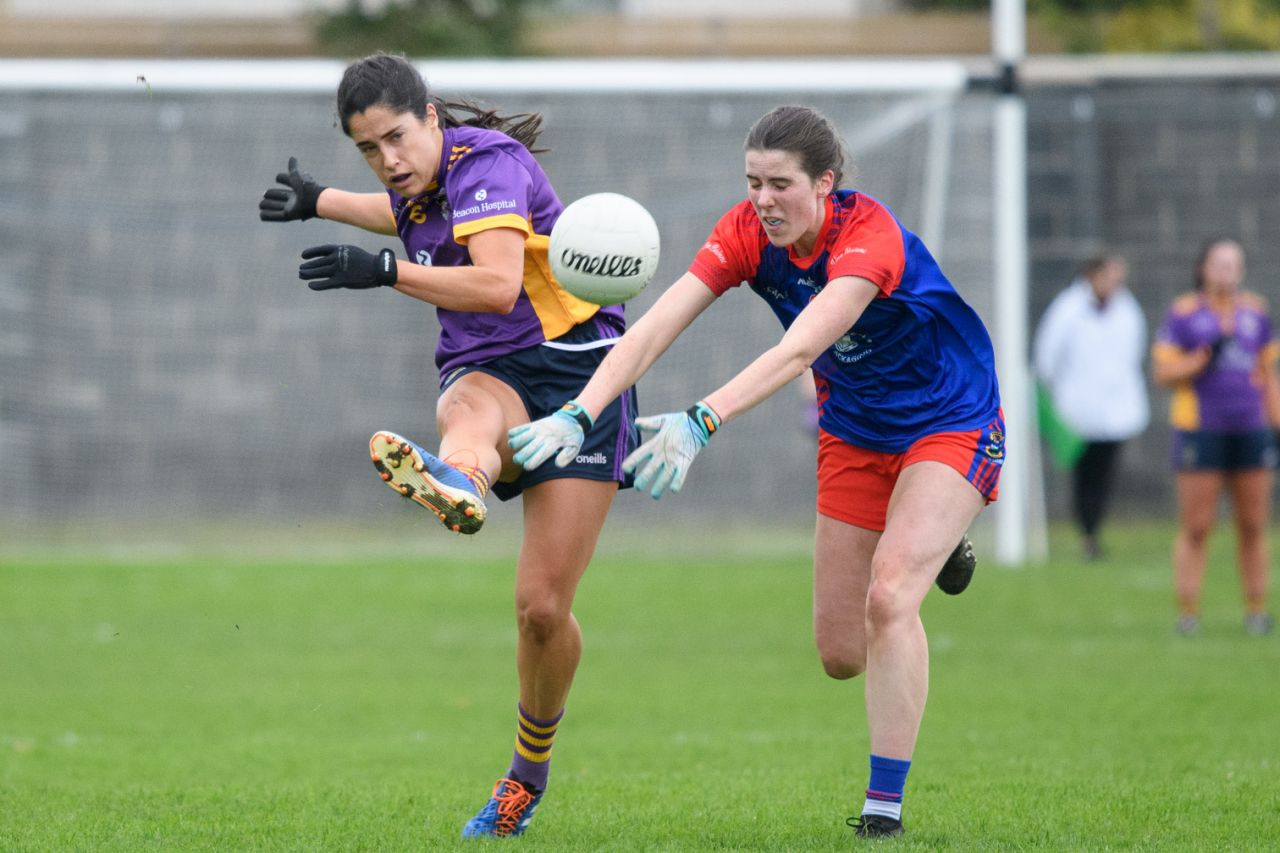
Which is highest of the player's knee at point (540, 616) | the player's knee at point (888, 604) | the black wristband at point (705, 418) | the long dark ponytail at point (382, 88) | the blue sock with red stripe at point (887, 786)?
the long dark ponytail at point (382, 88)

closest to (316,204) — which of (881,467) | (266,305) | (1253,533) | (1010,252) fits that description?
(881,467)

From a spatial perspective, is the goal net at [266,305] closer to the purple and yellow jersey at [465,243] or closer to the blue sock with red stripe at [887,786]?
the purple and yellow jersey at [465,243]

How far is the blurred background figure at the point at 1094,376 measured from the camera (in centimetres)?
1619

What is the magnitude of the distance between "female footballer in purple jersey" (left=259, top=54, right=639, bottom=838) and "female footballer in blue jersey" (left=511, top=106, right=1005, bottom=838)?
21.8 inches

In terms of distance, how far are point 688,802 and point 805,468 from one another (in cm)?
1034

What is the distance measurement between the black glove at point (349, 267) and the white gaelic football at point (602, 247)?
0.52 metres

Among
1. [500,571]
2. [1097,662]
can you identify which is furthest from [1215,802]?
[500,571]

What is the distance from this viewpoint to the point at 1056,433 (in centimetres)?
1698

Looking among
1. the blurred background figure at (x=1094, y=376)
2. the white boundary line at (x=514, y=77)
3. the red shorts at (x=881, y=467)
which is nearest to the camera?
the red shorts at (x=881, y=467)

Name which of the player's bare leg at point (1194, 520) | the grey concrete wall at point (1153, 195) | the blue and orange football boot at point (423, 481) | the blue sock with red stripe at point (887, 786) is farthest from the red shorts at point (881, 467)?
the grey concrete wall at point (1153, 195)

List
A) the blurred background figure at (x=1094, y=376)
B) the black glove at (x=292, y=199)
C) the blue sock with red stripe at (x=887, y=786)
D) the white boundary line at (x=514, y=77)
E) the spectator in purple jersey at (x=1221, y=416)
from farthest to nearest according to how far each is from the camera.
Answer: the blurred background figure at (x=1094, y=376) → the white boundary line at (x=514, y=77) → the spectator in purple jersey at (x=1221, y=416) → the black glove at (x=292, y=199) → the blue sock with red stripe at (x=887, y=786)

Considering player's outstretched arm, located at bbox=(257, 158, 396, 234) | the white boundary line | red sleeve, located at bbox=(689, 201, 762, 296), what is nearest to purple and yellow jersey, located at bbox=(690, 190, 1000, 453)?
red sleeve, located at bbox=(689, 201, 762, 296)

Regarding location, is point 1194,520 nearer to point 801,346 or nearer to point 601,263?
point 801,346

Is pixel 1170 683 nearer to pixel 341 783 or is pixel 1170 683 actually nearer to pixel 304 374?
pixel 341 783
